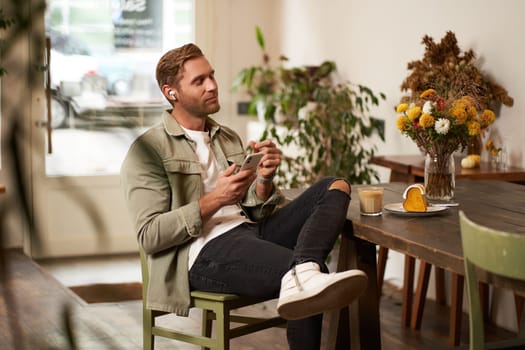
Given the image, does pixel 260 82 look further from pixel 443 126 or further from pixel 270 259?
pixel 270 259

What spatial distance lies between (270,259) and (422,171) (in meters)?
1.27

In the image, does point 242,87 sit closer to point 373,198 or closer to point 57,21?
point 373,198

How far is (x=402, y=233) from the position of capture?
2.33 metres

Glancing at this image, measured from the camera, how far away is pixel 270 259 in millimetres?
2578

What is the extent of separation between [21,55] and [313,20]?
5.26 meters

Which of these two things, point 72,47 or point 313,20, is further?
point 313,20

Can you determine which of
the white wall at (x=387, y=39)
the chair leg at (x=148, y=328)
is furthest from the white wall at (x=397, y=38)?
the chair leg at (x=148, y=328)

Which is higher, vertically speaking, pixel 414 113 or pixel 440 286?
pixel 414 113

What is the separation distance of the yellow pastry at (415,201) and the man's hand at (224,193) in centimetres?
48

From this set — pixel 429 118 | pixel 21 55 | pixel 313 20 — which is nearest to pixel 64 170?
pixel 21 55

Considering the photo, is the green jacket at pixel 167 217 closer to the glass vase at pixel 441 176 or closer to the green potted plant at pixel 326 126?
the glass vase at pixel 441 176

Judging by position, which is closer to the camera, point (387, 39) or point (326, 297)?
point (326, 297)

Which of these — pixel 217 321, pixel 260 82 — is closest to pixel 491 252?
pixel 217 321

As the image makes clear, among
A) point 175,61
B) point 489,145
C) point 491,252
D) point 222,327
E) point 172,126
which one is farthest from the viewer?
point 489,145
